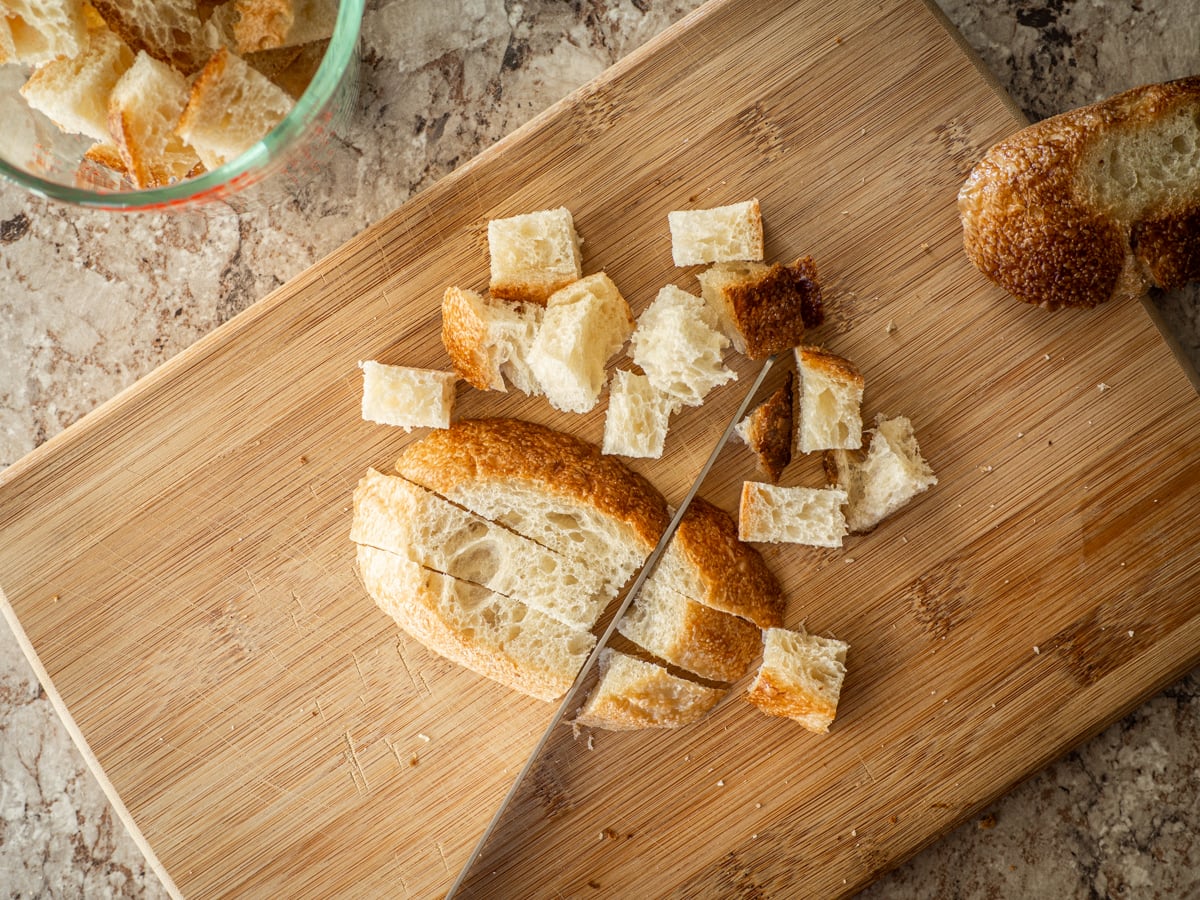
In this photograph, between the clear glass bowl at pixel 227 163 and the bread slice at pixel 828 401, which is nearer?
the clear glass bowl at pixel 227 163

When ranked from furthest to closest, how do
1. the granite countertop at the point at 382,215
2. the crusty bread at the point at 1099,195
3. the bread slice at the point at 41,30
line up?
the granite countertop at the point at 382,215, the crusty bread at the point at 1099,195, the bread slice at the point at 41,30

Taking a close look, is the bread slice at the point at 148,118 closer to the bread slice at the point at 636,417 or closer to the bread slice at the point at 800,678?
the bread slice at the point at 636,417

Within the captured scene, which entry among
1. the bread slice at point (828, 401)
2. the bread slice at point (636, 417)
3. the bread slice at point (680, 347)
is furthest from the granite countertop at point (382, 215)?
the bread slice at point (828, 401)

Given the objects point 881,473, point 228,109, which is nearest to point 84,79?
point 228,109

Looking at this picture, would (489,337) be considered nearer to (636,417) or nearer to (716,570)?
(636,417)

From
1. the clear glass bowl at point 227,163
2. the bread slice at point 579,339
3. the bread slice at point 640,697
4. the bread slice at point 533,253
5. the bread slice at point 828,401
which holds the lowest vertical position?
the bread slice at point 640,697

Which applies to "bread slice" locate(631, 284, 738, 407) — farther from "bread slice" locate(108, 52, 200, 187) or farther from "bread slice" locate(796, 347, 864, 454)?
"bread slice" locate(108, 52, 200, 187)
